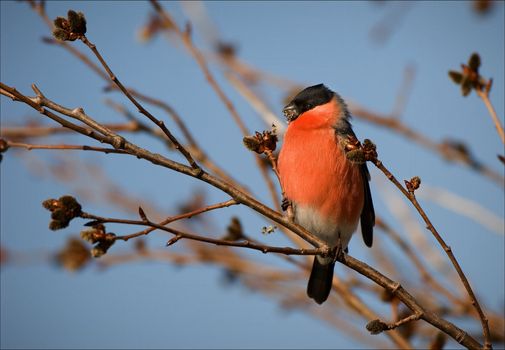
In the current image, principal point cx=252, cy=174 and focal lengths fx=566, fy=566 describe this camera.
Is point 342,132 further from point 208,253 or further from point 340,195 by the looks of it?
point 208,253

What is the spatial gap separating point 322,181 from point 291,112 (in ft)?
2.53

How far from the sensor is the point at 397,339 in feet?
8.80

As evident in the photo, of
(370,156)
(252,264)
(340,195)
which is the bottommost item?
(370,156)

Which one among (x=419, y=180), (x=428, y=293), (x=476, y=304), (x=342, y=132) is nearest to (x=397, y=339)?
(x=476, y=304)

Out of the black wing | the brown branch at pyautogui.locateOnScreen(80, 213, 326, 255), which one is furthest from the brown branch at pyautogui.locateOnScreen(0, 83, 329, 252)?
the black wing

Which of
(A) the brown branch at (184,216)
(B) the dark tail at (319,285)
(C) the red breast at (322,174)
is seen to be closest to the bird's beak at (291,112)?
(C) the red breast at (322,174)

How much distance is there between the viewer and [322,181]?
3.75 m

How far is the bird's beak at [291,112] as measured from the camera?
4289 millimetres

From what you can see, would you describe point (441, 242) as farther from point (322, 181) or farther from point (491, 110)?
point (322, 181)

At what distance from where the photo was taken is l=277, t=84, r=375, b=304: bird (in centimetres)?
377

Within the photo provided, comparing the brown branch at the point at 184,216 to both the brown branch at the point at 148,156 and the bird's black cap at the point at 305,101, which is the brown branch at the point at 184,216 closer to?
the brown branch at the point at 148,156

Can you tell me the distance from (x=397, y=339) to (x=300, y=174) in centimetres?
144

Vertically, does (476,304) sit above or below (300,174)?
below

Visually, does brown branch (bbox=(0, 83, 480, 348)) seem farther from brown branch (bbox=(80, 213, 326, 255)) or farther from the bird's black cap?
the bird's black cap
